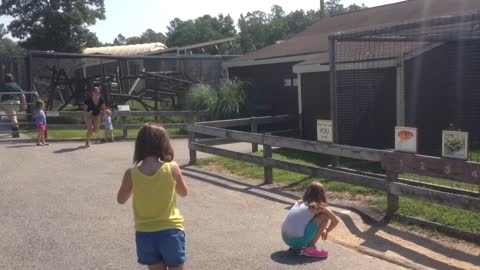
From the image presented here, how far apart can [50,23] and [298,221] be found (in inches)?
1818

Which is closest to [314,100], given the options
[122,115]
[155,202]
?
[122,115]

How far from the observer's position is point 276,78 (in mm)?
18734

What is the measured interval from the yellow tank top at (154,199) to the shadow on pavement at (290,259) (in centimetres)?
195

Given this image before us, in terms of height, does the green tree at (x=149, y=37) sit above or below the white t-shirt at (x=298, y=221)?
above

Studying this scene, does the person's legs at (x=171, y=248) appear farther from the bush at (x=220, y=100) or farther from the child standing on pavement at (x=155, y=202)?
the bush at (x=220, y=100)

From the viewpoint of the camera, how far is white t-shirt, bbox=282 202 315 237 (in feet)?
19.1

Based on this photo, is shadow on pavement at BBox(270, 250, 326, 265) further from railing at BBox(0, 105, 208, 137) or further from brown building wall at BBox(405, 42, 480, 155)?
railing at BBox(0, 105, 208, 137)

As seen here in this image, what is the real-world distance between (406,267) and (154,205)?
8.96ft

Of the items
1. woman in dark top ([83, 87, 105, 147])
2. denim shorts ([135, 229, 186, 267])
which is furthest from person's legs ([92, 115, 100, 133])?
→ denim shorts ([135, 229, 186, 267])

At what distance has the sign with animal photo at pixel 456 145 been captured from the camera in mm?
6449

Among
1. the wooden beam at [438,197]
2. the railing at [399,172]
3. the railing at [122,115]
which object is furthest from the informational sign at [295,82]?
the wooden beam at [438,197]

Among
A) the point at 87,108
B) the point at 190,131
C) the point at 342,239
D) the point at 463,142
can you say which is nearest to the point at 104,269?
the point at 342,239

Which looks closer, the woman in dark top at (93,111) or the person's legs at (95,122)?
the woman in dark top at (93,111)

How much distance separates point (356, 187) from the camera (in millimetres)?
9016
